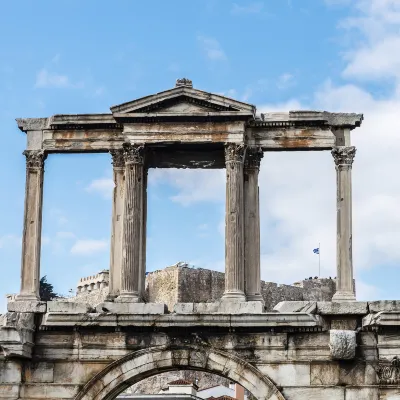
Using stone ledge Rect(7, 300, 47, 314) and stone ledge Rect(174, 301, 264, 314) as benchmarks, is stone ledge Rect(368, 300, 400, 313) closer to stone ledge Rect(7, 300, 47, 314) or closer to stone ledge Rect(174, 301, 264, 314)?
stone ledge Rect(174, 301, 264, 314)

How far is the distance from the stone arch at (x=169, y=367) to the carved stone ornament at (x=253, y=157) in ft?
11.1

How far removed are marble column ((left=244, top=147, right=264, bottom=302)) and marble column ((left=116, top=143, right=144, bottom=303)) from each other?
1.84m

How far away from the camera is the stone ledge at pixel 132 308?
65.6 ft

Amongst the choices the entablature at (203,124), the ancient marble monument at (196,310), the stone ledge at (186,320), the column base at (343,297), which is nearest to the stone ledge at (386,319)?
the ancient marble monument at (196,310)

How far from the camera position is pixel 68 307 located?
66.1 ft

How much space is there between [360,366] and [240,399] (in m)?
26.0

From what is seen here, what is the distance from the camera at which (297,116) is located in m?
21.0

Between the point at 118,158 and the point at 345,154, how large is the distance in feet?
13.1

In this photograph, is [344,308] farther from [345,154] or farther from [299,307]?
[345,154]

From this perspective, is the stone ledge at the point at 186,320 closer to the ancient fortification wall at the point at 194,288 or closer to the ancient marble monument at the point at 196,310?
the ancient marble monument at the point at 196,310

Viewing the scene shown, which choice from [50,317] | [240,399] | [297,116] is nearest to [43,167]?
[50,317]

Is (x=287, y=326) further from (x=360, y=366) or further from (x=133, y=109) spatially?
(x=133, y=109)

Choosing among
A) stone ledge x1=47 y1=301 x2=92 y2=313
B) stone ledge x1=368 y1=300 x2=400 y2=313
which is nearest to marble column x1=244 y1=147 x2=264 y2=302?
stone ledge x1=368 y1=300 x2=400 y2=313

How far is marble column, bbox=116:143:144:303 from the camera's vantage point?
20328mm
